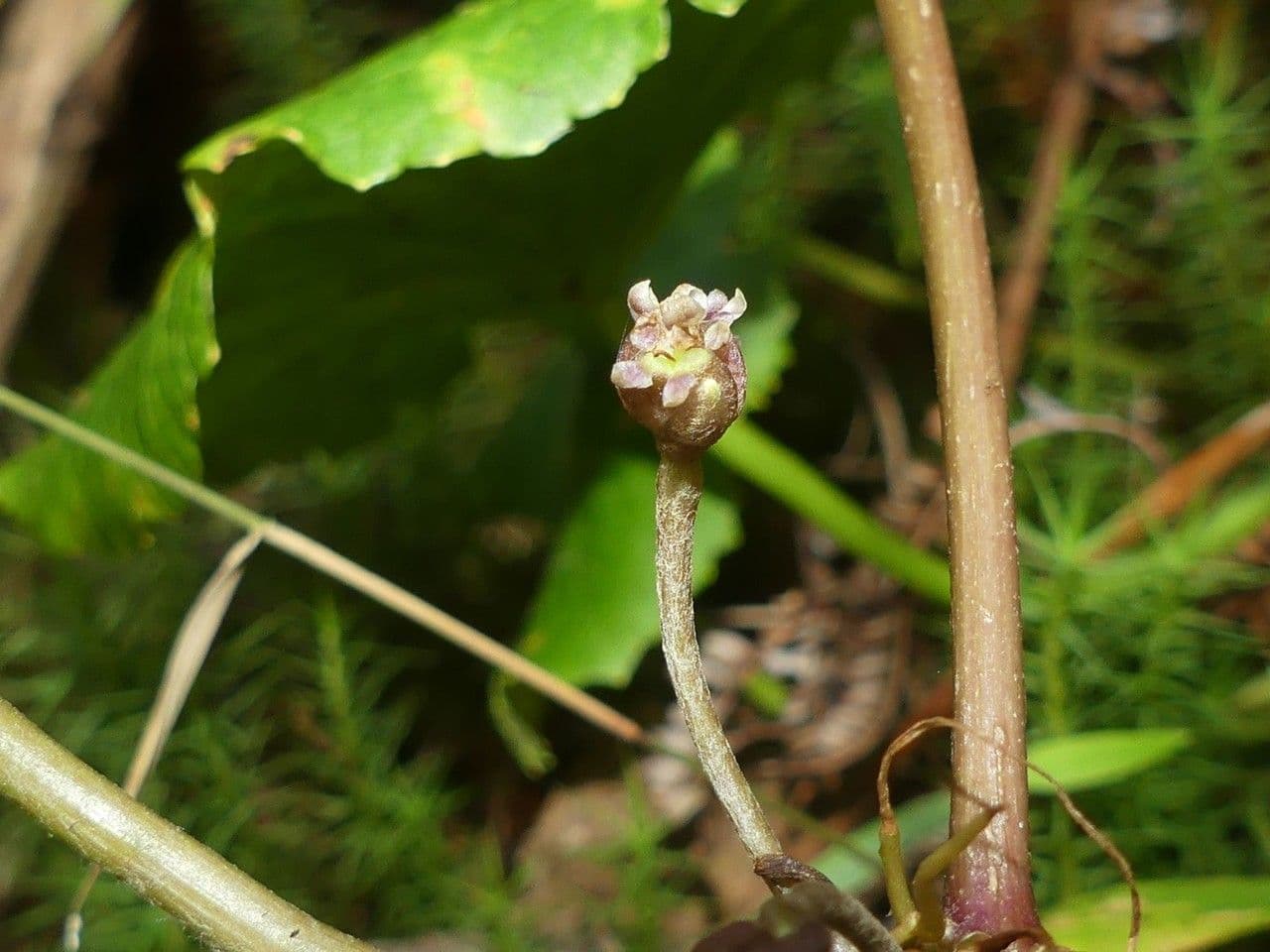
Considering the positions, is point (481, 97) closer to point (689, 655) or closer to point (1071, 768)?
point (689, 655)

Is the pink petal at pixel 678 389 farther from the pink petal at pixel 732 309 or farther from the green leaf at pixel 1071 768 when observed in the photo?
the green leaf at pixel 1071 768

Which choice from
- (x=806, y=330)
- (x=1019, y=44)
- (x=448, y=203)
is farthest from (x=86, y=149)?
(x=1019, y=44)

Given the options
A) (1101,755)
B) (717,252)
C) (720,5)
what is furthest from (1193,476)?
(720,5)

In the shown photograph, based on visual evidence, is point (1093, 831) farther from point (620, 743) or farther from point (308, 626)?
point (308, 626)

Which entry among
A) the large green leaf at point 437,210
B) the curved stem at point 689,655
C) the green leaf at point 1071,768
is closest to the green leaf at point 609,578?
the large green leaf at point 437,210

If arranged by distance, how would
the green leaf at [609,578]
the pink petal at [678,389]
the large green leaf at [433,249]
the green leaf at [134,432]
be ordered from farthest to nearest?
the green leaf at [609,578] < the large green leaf at [433,249] < the green leaf at [134,432] < the pink petal at [678,389]

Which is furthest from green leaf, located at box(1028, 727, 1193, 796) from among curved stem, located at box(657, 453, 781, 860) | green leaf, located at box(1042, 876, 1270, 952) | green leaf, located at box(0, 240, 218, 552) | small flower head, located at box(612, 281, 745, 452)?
green leaf, located at box(0, 240, 218, 552)
